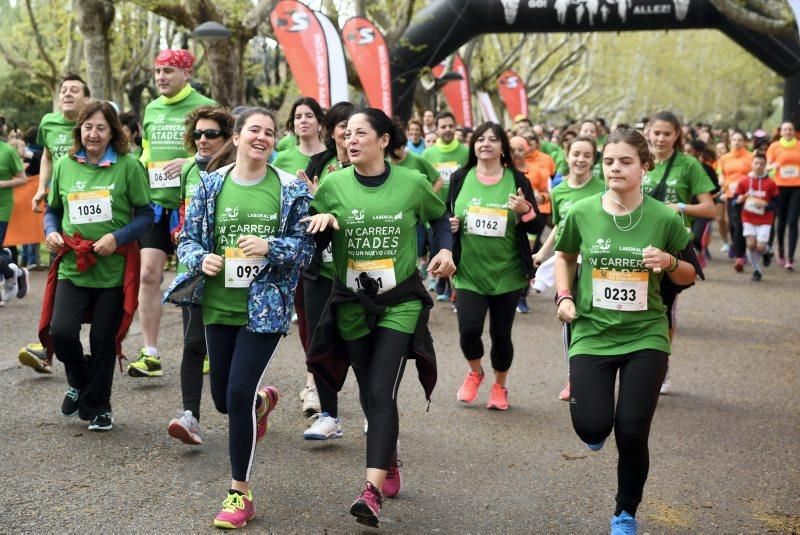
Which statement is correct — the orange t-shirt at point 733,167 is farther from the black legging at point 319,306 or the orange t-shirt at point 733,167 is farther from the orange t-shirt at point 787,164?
the black legging at point 319,306

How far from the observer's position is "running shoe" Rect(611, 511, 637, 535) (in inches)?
180

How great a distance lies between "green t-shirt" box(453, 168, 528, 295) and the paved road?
2.81 ft

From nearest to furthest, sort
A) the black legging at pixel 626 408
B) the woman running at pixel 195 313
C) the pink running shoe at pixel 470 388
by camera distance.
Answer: the black legging at pixel 626 408 → the woman running at pixel 195 313 → the pink running shoe at pixel 470 388

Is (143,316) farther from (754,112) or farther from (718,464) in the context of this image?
(754,112)

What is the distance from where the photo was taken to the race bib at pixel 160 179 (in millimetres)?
7555

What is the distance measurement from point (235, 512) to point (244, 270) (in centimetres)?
106

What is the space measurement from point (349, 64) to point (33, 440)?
→ 17.1 metres

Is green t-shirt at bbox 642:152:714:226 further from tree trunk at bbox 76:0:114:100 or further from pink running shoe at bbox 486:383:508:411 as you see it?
tree trunk at bbox 76:0:114:100

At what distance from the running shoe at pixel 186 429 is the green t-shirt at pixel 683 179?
11.6 ft

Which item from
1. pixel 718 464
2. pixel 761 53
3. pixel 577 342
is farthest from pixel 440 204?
pixel 761 53

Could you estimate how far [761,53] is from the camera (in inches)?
917

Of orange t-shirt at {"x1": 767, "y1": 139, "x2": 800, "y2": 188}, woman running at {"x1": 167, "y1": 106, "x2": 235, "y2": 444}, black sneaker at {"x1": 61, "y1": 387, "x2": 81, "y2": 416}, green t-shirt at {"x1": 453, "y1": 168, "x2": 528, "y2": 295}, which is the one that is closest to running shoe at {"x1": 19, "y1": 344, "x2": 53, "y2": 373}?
black sneaker at {"x1": 61, "y1": 387, "x2": 81, "y2": 416}

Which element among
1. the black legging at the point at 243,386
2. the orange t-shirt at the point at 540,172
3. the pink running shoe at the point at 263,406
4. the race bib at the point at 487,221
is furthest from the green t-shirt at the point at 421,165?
the orange t-shirt at the point at 540,172

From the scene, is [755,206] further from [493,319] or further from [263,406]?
[263,406]
